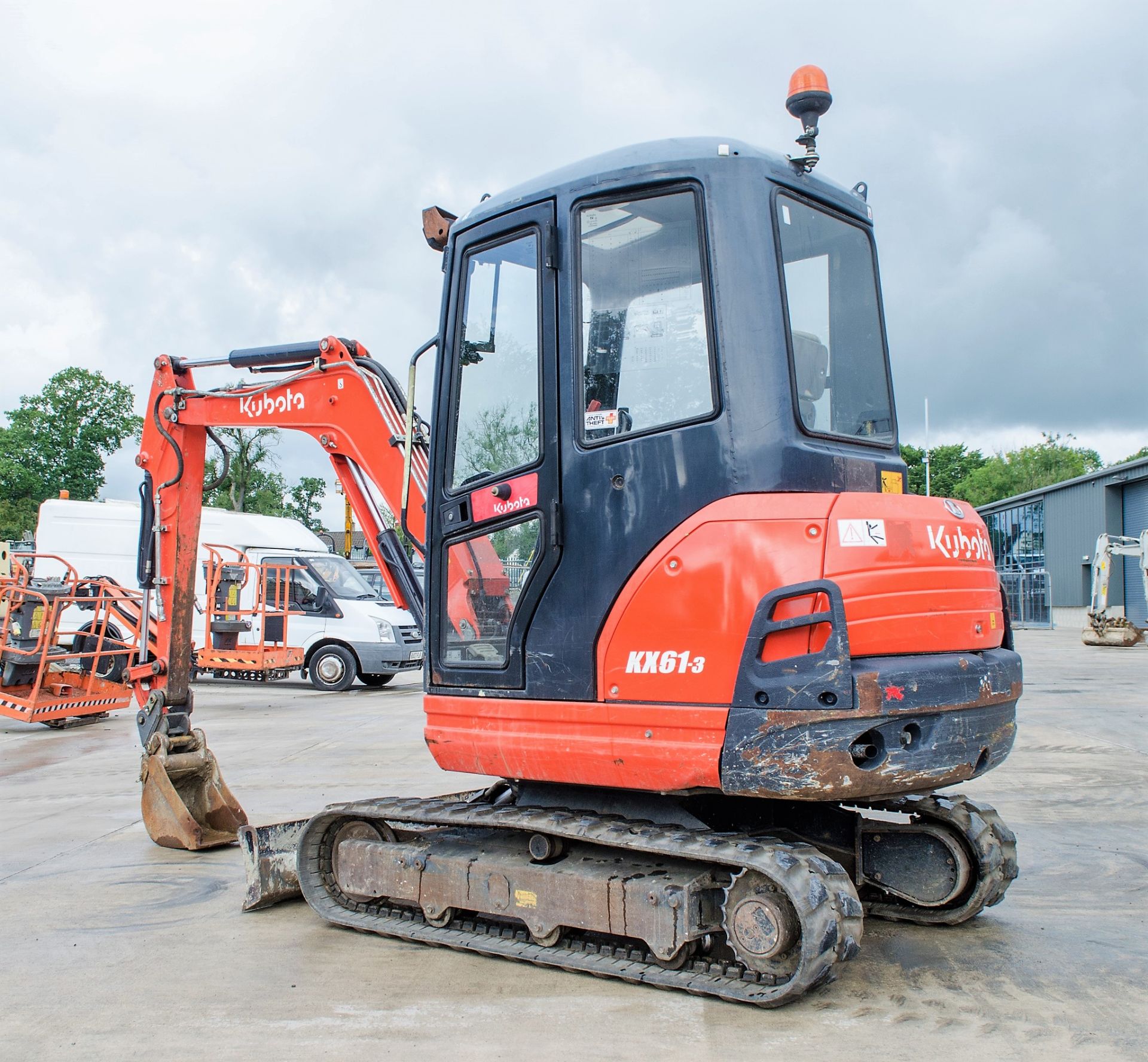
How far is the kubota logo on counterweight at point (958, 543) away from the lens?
400 centimetres

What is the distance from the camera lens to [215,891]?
5582mm

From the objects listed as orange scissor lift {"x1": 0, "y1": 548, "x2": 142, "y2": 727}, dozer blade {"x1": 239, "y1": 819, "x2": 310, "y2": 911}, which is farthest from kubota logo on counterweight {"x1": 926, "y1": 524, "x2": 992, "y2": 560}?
orange scissor lift {"x1": 0, "y1": 548, "x2": 142, "y2": 727}

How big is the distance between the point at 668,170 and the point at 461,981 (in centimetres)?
329

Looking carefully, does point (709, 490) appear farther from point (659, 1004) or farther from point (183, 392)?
point (183, 392)

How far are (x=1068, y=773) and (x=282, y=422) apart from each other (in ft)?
22.4

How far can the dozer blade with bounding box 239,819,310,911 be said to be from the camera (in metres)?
5.14

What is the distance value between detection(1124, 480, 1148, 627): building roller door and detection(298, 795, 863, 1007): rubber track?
114ft

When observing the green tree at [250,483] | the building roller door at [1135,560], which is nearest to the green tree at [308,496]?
the green tree at [250,483]

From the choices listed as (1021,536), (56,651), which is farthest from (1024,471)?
(56,651)

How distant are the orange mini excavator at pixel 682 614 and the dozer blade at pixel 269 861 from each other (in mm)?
15

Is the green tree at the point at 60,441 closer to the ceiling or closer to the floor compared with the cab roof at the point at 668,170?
closer to the ceiling

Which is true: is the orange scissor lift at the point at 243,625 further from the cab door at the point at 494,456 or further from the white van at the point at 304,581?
the cab door at the point at 494,456

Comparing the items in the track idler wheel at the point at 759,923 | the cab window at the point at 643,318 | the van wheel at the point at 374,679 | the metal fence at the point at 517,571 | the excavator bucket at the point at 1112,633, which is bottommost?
the track idler wheel at the point at 759,923

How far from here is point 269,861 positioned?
5.16 m
